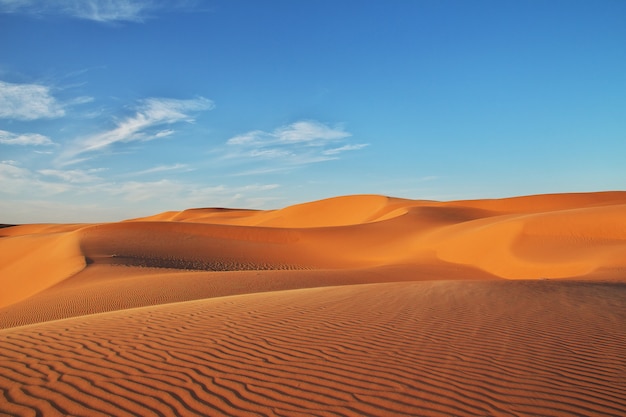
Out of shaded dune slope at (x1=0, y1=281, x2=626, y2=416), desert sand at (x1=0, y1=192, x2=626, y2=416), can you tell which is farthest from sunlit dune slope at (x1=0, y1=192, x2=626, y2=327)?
shaded dune slope at (x1=0, y1=281, x2=626, y2=416)

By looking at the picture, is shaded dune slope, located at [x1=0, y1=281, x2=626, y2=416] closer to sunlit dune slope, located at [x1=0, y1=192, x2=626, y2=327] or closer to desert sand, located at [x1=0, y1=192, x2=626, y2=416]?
desert sand, located at [x1=0, y1=192, x2=626, y2=416]

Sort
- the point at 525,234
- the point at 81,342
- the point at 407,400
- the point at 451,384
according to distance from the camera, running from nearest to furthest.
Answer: the point at 407,400, the point at 451,384, the point at 81,342, the point at 525,234

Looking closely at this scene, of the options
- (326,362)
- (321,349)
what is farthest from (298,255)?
(326,362)

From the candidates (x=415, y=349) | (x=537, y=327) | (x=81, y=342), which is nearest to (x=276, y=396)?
(x=415, y=349)

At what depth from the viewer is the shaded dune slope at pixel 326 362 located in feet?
13.6

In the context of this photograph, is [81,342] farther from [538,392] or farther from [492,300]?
[492,300]

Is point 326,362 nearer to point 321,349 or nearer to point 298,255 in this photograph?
point 321,349

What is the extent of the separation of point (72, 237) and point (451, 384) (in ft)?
101

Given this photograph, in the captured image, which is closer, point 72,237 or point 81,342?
point 81,342

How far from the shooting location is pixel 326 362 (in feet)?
17.4

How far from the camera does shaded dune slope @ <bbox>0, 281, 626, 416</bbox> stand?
415 centimetres

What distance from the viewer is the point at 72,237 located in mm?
30281

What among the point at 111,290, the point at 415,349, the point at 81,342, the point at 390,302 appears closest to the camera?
the point at 415,349

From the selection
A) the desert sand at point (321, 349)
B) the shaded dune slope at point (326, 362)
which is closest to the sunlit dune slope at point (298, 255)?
the desert sand at point (321, 349)
